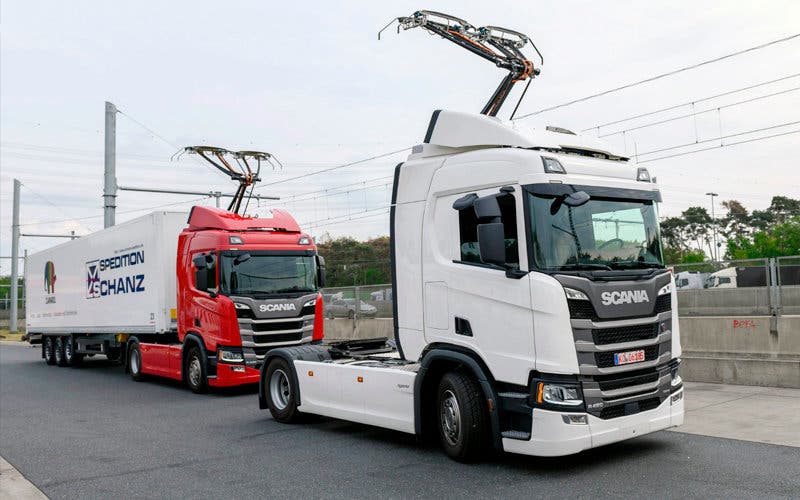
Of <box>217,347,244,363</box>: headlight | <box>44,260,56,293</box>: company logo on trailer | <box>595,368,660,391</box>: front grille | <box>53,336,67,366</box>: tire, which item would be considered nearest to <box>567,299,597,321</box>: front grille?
<box>595,368,660,391</box>: front grille

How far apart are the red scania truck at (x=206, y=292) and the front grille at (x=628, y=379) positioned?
760cm

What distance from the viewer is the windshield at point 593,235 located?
6738 millimetres

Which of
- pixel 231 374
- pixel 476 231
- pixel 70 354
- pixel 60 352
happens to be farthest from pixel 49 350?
pixel 476 231

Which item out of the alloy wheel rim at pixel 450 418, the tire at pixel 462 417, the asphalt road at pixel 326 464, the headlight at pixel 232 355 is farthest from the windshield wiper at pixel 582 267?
the headlight at pixel 232 355

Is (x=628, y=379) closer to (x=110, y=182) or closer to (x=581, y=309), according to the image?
(x=581, y=309)

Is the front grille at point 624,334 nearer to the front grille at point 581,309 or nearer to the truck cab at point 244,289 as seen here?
the front grille at point 581,309

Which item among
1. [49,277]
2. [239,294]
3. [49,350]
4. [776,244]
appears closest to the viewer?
[239,294]

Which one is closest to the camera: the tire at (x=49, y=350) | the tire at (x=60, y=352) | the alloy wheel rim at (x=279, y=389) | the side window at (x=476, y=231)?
the side window at (x=476, y=231)

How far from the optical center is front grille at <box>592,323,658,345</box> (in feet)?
21.8

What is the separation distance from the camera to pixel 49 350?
2334cm

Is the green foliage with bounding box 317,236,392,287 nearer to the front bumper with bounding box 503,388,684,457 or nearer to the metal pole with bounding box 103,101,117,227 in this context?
the metal pole with bounding box 103,101,117,227

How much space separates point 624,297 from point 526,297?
3.00ft

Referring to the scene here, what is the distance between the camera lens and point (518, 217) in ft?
22.5

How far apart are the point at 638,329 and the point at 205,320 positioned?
866 cm
